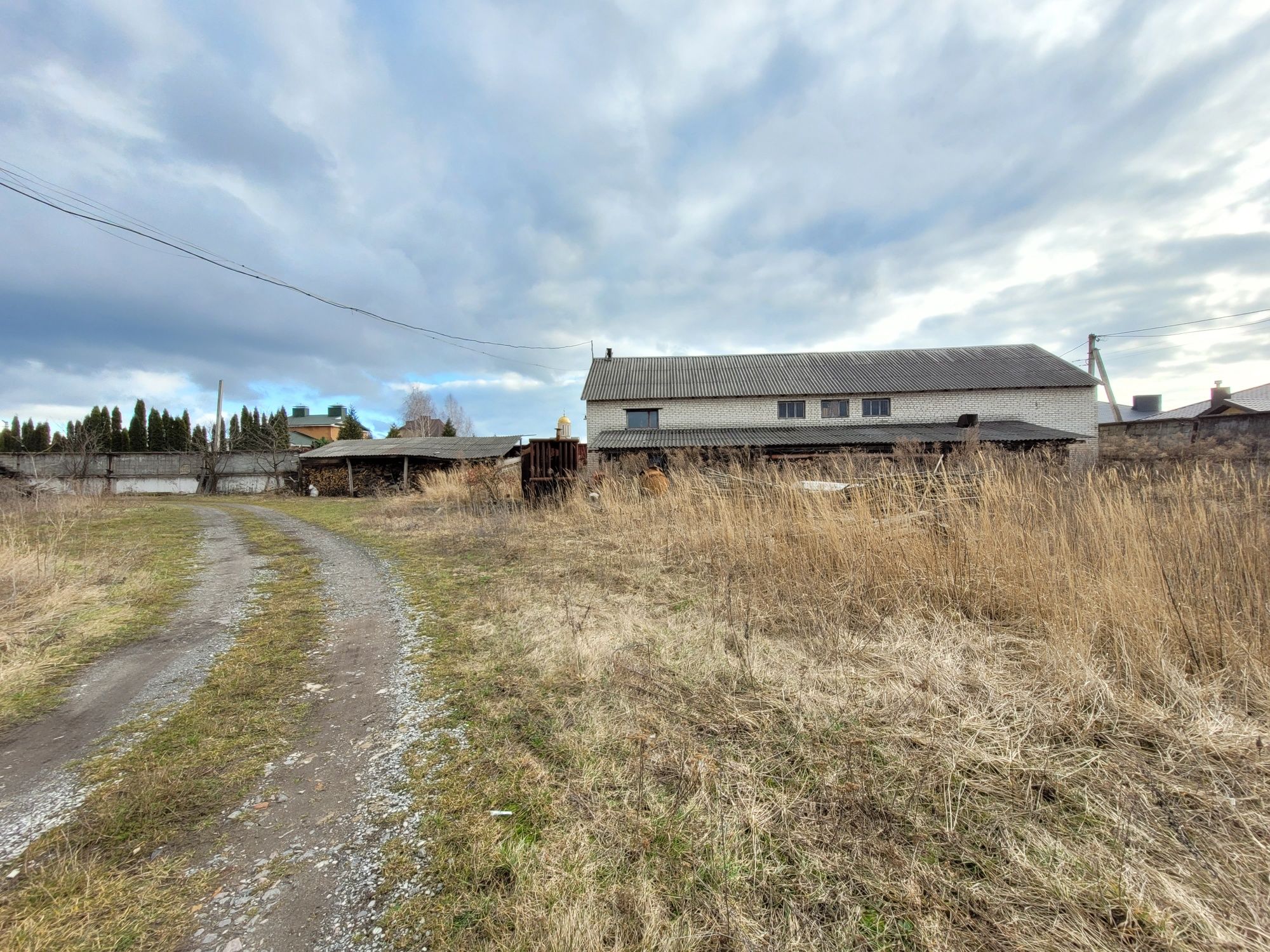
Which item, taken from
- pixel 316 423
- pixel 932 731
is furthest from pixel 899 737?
pixel 316 423

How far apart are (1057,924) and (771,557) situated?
3.99m

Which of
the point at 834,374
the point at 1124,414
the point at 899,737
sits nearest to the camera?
the point at 899,737

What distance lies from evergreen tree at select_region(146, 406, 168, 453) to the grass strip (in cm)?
6697

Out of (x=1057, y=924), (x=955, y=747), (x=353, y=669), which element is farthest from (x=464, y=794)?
(x=955, y=747)

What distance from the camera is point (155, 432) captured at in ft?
172

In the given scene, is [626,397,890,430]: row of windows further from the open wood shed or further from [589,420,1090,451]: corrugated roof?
the open wood shed

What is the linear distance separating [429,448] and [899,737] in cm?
2784

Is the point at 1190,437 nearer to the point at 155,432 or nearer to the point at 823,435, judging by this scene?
the point at 823,435

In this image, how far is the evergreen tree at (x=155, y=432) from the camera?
→ 5162cm

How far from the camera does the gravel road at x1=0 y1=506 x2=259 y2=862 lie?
2.12m

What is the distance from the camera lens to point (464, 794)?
2178 millimetres

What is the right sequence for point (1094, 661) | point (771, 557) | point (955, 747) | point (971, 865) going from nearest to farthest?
point (971, 865) < point (955, 747) < point (1094, 661) < point (771, 557)

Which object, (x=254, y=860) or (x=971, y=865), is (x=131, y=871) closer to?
(x=254, y=860)

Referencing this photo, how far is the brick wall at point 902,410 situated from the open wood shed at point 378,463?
268 inches
